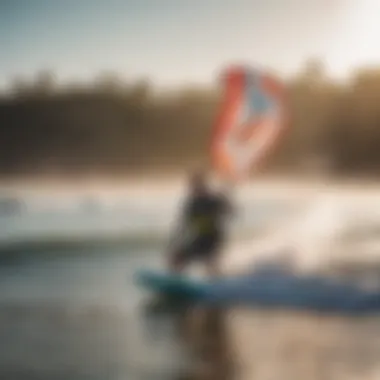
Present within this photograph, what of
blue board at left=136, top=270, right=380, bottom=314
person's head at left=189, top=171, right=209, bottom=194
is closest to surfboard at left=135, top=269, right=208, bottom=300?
blue board at left=136, top=270, right=380, bottom=314

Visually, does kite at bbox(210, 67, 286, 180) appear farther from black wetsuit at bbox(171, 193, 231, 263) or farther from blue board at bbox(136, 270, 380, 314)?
blue board at bbox(136, 270, 380, 314)

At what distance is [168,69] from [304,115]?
0.74ft

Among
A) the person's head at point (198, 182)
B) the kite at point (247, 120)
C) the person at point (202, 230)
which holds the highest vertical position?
the kite at point (247, 120)

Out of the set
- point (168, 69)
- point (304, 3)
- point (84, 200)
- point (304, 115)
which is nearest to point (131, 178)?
point (84, 200)

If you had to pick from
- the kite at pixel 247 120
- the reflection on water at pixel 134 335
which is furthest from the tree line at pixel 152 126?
the reflection on water at pixel 134 335

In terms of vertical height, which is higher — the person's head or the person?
the person's head

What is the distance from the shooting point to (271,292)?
1327mm

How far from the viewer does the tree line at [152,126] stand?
134cm

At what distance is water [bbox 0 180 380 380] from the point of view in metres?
1.30

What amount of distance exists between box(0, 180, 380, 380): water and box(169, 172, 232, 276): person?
0.9 inches

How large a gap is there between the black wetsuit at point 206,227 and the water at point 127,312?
27 mm

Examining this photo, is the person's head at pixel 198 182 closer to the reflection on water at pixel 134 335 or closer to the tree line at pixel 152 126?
the tree line at pixel 152 126

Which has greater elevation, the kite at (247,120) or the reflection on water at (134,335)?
the kite at (247,120)

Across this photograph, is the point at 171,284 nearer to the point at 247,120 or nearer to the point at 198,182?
the point at 198,182
